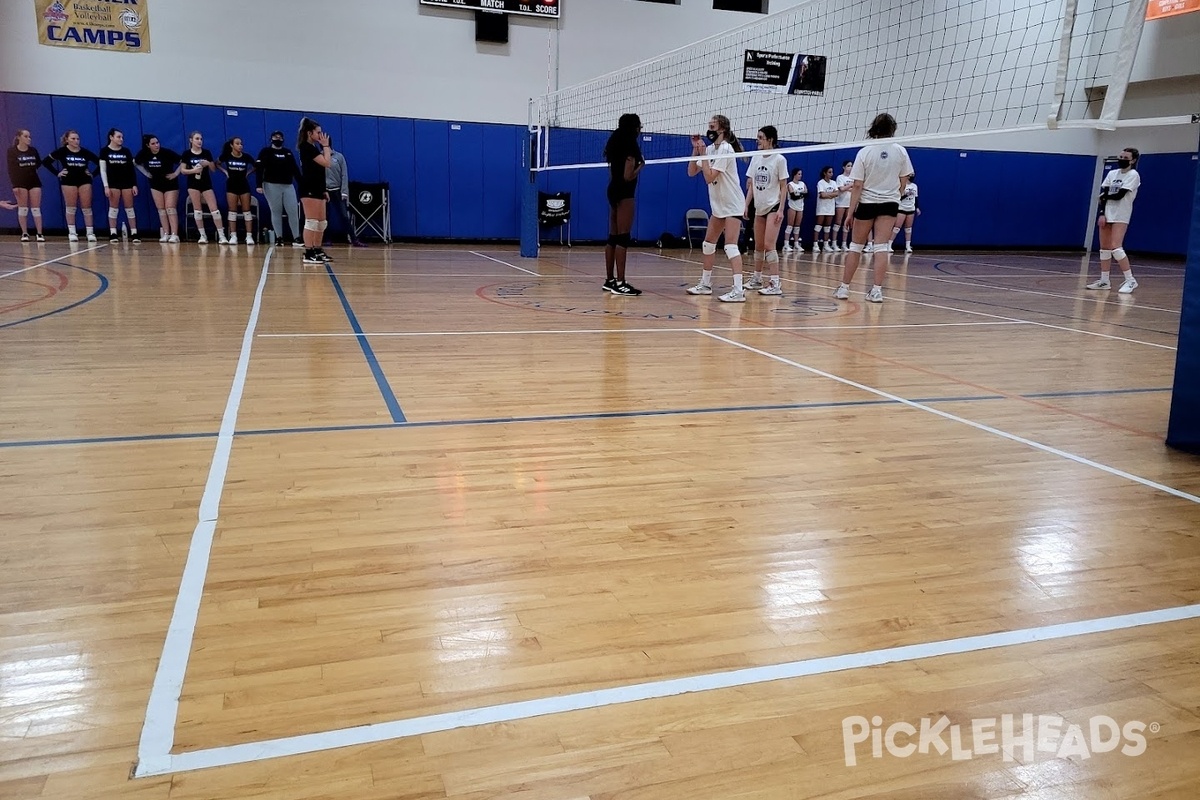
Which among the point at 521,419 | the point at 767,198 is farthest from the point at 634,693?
the point at 767,198

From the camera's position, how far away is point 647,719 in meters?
1.64

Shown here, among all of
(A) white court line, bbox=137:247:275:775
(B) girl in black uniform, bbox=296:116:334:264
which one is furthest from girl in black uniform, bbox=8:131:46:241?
(A) white court line, bbox=137:247:275:775

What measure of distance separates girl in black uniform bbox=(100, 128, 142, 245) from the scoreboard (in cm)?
534

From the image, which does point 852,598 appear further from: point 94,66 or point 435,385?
point 94,66

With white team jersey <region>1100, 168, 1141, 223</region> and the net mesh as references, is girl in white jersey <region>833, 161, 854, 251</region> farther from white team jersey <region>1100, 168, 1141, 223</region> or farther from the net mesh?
white team jersey <region>1100, 168, 1141, 223</region>

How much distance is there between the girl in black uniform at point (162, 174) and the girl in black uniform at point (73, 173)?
2.10 ft

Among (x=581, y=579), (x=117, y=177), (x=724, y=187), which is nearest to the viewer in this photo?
(x=581, y=579)

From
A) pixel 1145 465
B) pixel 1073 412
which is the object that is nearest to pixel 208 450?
pixel 1145 465

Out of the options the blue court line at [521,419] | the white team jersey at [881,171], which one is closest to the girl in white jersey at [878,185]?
the white team jersey at [881,171]

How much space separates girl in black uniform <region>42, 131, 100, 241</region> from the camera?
1128 cm

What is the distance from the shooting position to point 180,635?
A: 1.88 metres

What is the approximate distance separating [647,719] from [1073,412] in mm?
3556

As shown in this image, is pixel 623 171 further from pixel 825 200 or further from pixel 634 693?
pixel 825 200

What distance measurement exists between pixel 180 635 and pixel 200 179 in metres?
12.2
